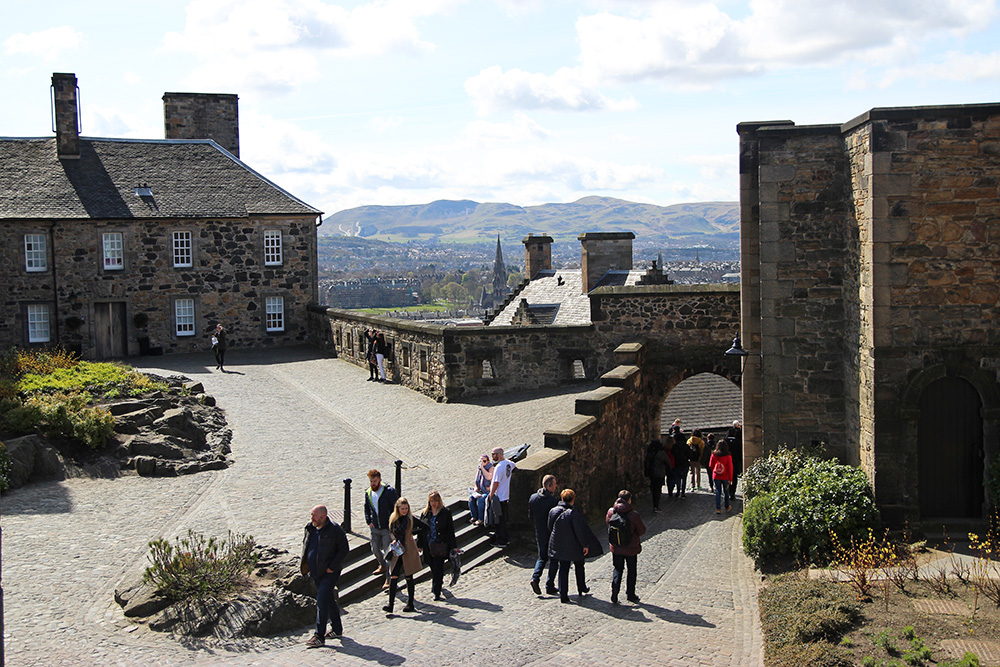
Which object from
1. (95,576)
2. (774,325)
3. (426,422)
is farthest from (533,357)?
(95,576)

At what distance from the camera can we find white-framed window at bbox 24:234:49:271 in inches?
1270

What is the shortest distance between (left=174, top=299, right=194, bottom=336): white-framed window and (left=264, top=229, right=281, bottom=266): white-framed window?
3.03 meters

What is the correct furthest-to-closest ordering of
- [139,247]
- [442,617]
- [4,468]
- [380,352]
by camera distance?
[139,247] → [380,352] → [4,468] → [442,617]

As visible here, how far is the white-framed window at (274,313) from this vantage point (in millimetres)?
35344

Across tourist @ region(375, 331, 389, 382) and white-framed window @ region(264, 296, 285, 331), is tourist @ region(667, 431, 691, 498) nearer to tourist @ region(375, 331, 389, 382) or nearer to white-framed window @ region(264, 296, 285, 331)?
tourist @ region(375, 331, 389, 382)

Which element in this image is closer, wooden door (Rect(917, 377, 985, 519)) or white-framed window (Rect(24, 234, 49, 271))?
wooden door (Rect(917, 377, 985, 519))

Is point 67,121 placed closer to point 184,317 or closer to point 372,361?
point 184,317

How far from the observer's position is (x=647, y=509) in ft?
60.7

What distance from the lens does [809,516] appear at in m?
13.2

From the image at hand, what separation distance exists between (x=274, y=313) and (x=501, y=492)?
2308 centimetres

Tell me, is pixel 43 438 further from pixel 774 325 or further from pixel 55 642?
pixel 774 325

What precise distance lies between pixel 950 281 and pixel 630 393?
7825 mm

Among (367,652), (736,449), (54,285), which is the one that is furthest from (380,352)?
(367,652)

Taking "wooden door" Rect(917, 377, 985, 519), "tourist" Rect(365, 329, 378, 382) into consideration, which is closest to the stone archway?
"wooden door" Rect(917, 377, 985, 519)
